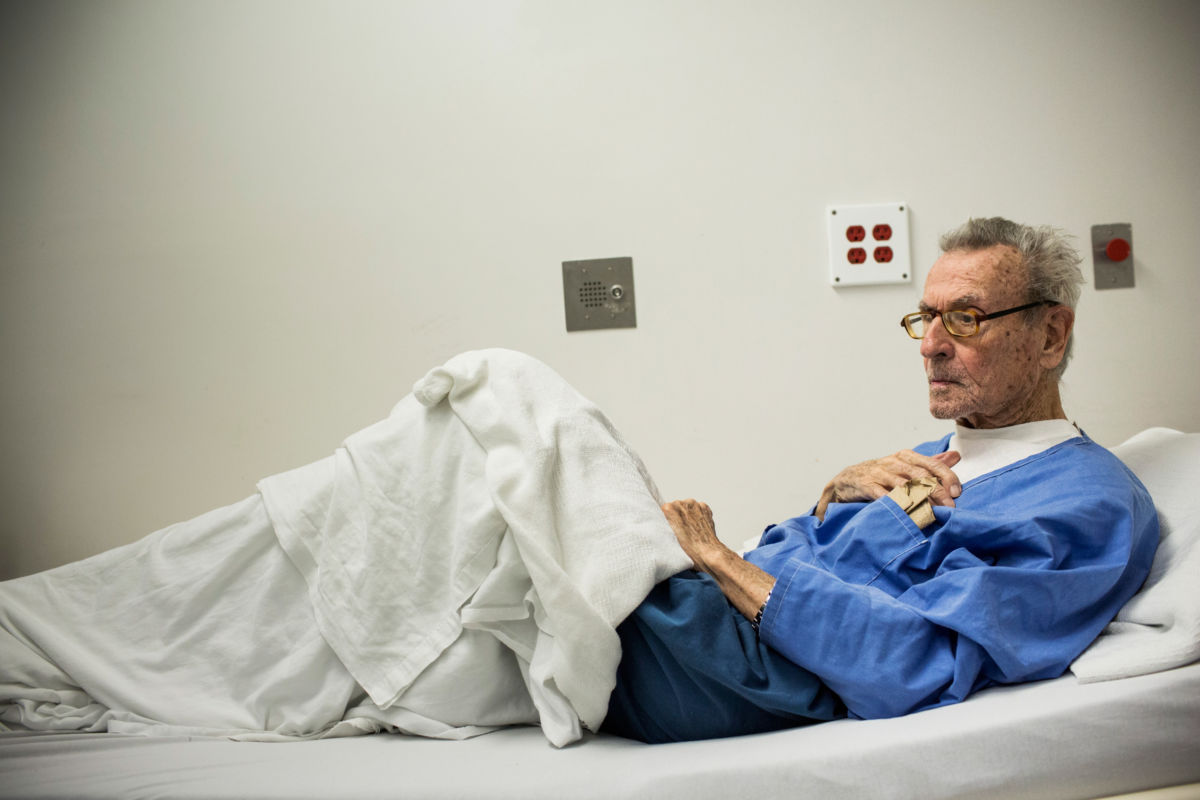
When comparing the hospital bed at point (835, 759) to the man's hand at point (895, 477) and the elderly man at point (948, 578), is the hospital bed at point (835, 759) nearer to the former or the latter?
the elderly man at point (948, 578)

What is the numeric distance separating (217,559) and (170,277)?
1010 mm

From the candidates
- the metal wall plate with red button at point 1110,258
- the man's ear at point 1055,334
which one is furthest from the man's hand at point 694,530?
the metal wall plate with red button at point 1110,258

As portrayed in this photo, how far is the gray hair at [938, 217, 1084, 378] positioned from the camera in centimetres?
141

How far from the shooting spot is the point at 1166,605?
3.64 feet

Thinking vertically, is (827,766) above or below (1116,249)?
below

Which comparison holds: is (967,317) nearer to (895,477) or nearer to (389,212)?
(895,477)

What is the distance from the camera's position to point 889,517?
131 centimetres

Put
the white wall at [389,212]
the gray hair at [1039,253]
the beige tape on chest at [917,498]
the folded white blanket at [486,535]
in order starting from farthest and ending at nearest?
1. the white wall at [389,212]
2. the gray hair at [1039,253]
3. the beige tape on chest at [917,498]
4. the folded white blanket at [486,535]

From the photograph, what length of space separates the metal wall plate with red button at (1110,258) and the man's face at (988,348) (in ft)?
2.78

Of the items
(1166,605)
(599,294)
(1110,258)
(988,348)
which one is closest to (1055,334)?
(988,348)

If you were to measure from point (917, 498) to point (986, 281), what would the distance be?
1.26 feet

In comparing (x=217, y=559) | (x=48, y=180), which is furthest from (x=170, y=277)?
(x=217, y=559)

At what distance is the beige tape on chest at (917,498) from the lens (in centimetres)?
131

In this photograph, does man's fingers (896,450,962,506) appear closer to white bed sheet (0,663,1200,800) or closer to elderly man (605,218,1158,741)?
elderly man (605,218,1158,741)
